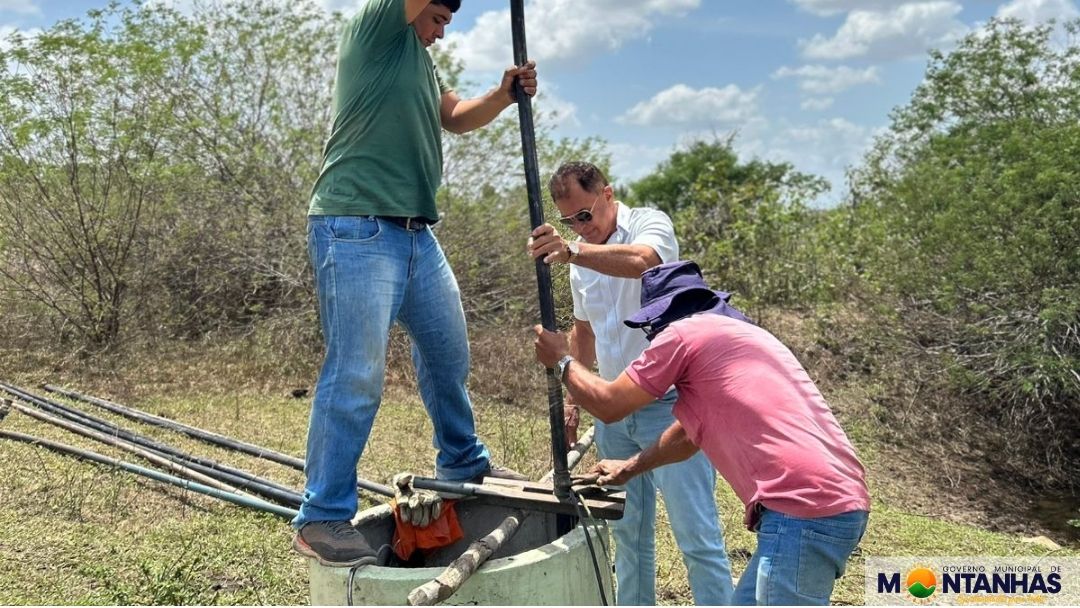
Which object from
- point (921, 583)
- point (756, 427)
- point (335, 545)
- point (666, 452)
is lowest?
point (921, 583)

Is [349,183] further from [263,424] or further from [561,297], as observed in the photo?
[263,424]

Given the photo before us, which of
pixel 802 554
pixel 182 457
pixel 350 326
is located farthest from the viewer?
pixel 182 457

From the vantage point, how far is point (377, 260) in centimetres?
287

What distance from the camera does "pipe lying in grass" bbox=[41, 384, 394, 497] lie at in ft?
17.5

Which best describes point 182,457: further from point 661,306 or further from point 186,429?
point 661,306

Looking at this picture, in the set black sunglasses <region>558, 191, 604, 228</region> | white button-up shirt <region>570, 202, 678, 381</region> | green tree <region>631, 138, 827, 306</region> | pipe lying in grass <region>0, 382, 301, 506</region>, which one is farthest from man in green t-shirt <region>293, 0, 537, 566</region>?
green tree <region>631, 138, 827, 306</region>

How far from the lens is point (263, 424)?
24.8 ft

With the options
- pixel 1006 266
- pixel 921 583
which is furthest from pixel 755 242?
pixel 921 583

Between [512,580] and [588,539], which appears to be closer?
[512,580]

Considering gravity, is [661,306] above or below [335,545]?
above

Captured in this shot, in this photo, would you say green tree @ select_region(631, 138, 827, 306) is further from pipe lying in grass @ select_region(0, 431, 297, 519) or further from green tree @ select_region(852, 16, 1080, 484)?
pipe lying in grass @ select_region(0, 431, 297, 519)

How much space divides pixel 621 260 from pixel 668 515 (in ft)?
3.13

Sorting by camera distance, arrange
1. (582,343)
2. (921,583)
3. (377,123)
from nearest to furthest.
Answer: (377,123)
(582,343)
(921,583)

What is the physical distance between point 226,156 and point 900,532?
8.47m
